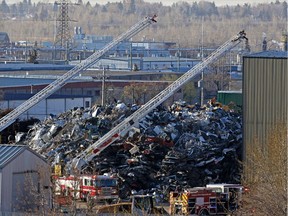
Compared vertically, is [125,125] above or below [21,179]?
above

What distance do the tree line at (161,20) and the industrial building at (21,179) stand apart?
4860 centimetres

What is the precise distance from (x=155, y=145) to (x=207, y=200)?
207 cm

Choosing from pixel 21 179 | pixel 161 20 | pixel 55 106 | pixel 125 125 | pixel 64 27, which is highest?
pixel 161 20

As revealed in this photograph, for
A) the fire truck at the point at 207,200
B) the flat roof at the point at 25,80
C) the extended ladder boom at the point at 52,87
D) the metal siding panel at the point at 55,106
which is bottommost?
the fire truck at the point at 207,200

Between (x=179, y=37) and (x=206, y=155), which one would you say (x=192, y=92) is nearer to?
(x=206, y=155)

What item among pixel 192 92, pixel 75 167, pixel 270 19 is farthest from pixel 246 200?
pixel 270 19

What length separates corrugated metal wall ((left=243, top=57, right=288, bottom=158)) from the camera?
1054cm

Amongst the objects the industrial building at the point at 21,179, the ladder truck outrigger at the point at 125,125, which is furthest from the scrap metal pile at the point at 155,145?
the industrial building at the point at 21,179

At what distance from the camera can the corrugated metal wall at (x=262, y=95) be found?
1054 centimetres

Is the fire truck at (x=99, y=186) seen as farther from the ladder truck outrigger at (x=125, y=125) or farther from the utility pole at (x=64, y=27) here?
the utility pole at (x=64, y=27)

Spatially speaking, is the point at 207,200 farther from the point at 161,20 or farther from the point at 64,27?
the point at 161,20

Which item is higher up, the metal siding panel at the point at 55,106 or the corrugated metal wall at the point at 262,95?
the corrugated metal wall at the point at 262,95

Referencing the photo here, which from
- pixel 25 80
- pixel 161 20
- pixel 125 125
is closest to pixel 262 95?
pixel 125 125

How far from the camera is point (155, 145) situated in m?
12.1
